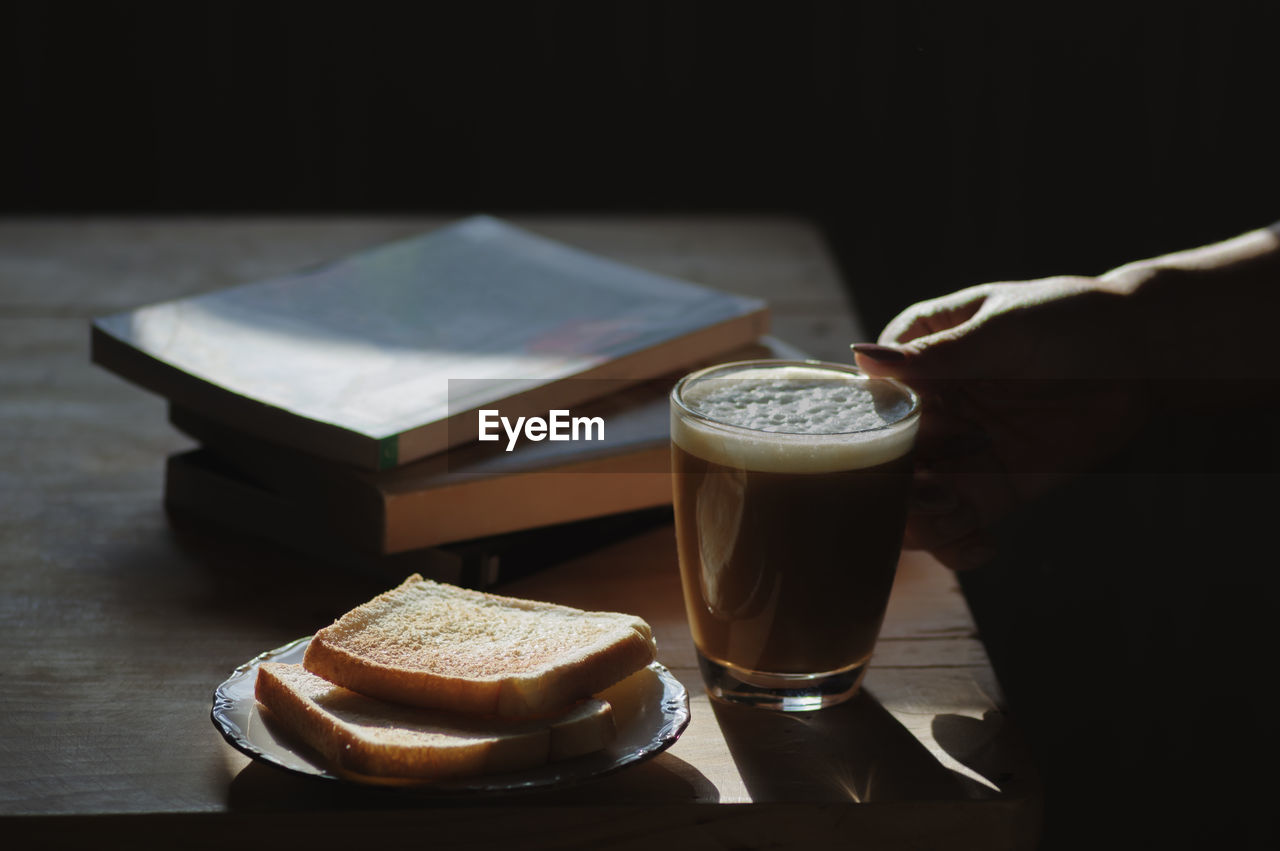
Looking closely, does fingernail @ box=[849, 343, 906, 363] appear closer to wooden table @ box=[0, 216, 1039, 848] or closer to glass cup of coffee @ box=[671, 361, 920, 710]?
glass cup of coffee @ box=[671, 361, 920, 710]

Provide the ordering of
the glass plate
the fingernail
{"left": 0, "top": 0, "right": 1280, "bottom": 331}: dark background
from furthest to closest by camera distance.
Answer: {"left": 0, "top": 0, "right": 1280, "bottom": 331}: dark background, the fingernail, the glass plate

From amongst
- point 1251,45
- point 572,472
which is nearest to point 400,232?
point 572,472

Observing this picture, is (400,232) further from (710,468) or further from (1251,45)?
(1251,45)

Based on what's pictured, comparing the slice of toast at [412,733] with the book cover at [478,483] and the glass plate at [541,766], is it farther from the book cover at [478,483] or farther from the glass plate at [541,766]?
the book cover at [478,483]

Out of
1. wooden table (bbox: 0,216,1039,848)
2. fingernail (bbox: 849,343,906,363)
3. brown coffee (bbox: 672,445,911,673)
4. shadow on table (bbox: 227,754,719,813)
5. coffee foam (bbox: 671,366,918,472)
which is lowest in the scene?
wooden table (bbox: 0,216,1039,848)

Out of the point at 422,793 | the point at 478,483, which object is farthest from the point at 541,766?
the point at 478,483

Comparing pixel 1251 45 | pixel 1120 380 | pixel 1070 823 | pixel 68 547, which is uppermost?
pixel 1251 45

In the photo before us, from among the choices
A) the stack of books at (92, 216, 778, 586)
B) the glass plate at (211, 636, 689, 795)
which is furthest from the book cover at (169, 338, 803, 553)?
the glass plate at (211, 636, 689, 795)

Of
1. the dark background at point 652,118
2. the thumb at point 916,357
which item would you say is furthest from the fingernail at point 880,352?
the dark background at point 652,118
